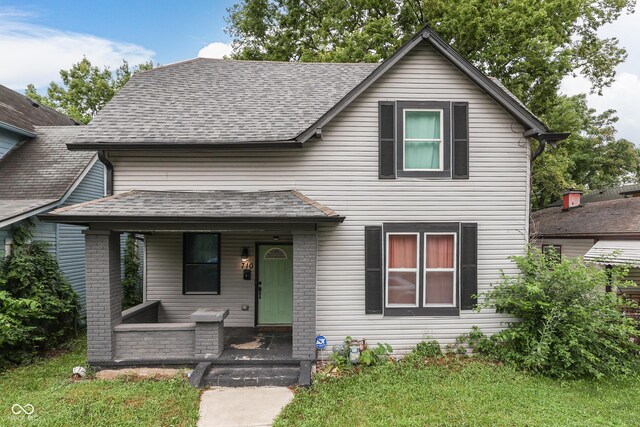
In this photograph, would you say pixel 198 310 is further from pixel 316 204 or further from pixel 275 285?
pixel 316 204

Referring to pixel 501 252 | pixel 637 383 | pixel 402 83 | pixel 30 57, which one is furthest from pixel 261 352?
pixel 30 57

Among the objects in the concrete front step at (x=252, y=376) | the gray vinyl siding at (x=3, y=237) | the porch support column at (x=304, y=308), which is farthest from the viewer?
the gray vinyl siding at (x=3, y=237)

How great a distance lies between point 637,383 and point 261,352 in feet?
22.1

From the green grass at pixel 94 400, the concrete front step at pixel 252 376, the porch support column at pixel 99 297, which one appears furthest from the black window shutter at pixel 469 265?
the porch support column at pixel 99 297

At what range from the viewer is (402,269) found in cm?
702

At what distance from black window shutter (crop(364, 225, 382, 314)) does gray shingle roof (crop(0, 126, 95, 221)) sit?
25.9 feet

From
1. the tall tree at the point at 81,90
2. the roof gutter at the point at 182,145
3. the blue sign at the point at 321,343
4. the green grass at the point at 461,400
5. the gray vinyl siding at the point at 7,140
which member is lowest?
the green grass at the point at 461,400

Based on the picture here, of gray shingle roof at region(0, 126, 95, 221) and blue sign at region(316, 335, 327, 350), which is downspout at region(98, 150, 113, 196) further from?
blue sign at region(316, 335, 327, 350)

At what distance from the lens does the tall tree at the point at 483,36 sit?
13.5m

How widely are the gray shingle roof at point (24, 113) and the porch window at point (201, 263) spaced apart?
6914 millimetres

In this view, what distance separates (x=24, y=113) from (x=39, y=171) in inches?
154

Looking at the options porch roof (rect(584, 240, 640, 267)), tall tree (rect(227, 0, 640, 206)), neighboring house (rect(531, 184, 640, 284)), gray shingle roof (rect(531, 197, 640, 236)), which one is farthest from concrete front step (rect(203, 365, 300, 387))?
tall tree (rect(227, 0, 640, 206))

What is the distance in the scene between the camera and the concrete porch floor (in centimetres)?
634

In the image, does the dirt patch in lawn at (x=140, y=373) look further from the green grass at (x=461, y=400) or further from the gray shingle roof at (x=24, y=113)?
the gray shingle roof at (x=24, y=113)
